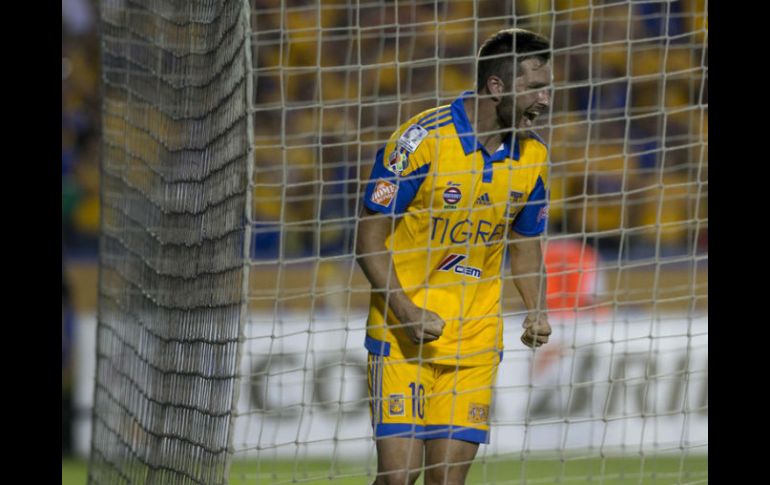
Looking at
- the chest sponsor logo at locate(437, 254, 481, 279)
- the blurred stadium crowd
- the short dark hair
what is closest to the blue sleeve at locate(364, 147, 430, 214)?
the chest sponsor logo at locate(437, 254, 481, 279)

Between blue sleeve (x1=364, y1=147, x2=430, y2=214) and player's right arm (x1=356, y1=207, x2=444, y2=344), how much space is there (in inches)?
1.3

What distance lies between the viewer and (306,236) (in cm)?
888

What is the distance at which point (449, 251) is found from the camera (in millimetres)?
4137

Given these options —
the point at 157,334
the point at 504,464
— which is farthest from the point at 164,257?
the point at 504,464

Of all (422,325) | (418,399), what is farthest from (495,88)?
(418,399)

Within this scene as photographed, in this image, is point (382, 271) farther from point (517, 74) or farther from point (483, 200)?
point (517, 74)

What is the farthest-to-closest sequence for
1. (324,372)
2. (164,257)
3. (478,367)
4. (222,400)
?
(324,372)
(164,257)
(478,367)
(222,400)

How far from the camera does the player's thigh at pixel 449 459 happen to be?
159 inches

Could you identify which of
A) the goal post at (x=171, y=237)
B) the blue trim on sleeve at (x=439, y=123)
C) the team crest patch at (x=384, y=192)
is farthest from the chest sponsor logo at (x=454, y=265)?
the goal post at (x=171, y=237)

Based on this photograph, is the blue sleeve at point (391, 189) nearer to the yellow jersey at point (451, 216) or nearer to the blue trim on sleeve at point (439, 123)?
the yellow jersey at point (451, 216)

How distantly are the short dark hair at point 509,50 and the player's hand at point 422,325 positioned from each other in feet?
2.58

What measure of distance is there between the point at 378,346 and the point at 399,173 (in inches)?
23.3

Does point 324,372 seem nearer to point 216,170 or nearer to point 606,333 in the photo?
point 606,333

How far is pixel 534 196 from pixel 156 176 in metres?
1.53
